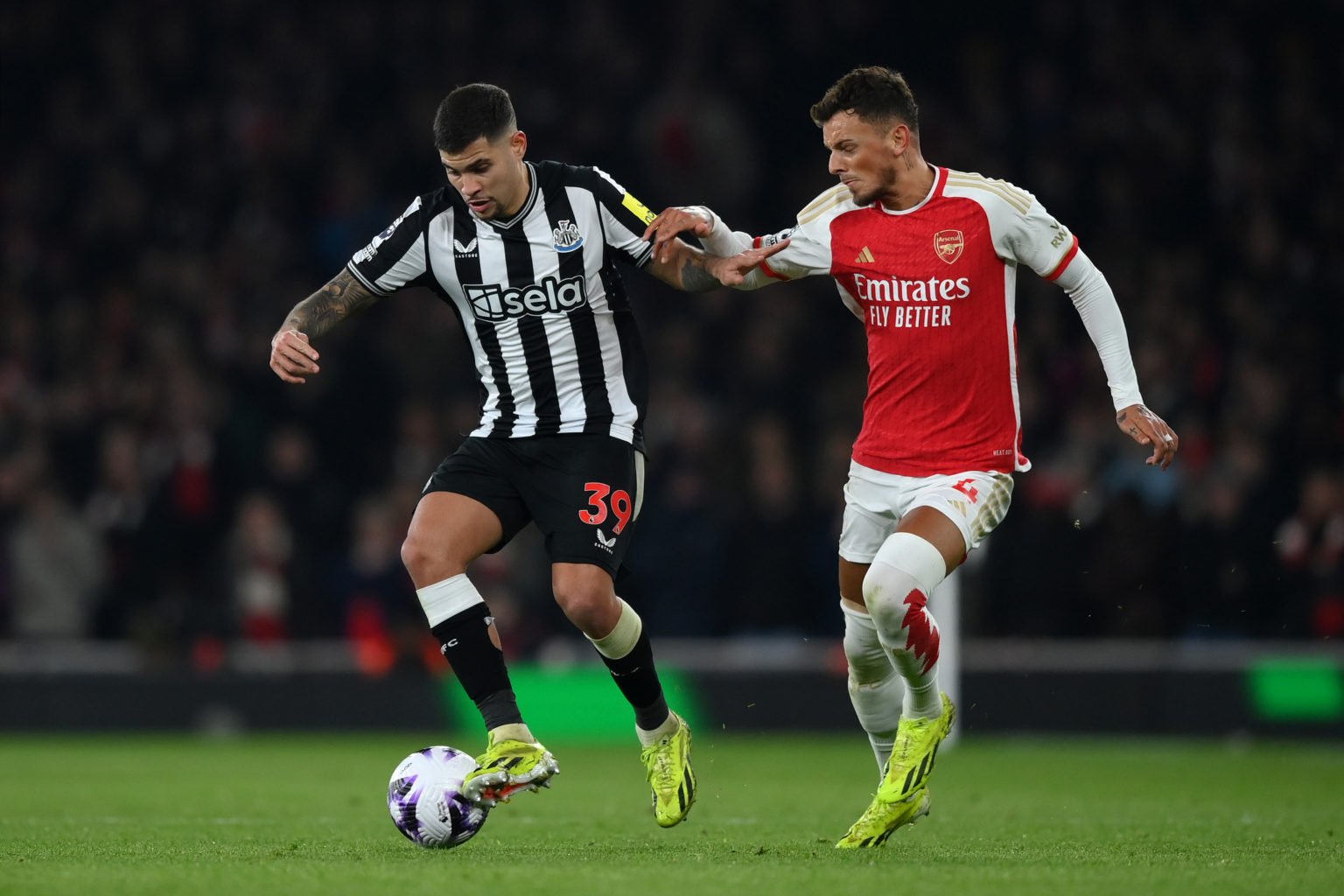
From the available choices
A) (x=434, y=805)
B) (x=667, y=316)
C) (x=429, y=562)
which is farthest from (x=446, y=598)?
(x=667, y=316)

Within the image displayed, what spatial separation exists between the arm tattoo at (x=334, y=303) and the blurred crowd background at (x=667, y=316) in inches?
254

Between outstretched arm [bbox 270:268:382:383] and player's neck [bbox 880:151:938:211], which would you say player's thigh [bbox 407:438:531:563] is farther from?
player's neck [bbox 880:151:938:211]

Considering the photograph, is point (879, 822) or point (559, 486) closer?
point (879, 822)

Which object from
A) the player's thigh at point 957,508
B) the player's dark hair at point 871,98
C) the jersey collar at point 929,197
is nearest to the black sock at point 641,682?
the player's thigh at point 957,508

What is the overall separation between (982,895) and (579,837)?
2.14 meters

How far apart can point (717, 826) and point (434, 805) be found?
165 centimetres

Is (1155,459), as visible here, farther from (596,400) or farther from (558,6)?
(558,6)

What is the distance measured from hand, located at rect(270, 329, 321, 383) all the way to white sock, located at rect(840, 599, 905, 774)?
1.96 meters

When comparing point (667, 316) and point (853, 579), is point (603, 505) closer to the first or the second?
point (853, 579)

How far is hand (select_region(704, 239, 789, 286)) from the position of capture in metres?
6.43

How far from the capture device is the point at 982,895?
4715 mm

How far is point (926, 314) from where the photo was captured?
6.26 m

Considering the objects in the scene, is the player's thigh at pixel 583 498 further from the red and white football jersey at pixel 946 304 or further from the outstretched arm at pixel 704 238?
the red and white football jersey at pixel 946 304

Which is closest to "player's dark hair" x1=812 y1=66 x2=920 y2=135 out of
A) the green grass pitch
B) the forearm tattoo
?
the forearm tattoo
